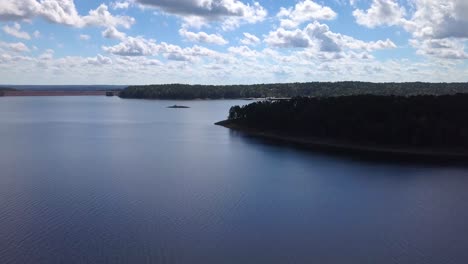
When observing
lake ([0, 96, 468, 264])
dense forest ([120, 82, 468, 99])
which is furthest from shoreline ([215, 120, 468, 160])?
dense forest ([120, 82, 468, 99])

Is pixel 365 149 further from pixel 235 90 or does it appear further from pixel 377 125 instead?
pixel 235 90

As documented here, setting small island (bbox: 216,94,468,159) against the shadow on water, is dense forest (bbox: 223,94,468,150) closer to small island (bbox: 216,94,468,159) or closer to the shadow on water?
small island (bbox: 216,94,468,159)

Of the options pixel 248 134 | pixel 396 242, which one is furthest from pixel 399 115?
pixel 396 242

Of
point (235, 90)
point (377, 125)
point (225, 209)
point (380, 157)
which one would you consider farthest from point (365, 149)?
point (235, 90)

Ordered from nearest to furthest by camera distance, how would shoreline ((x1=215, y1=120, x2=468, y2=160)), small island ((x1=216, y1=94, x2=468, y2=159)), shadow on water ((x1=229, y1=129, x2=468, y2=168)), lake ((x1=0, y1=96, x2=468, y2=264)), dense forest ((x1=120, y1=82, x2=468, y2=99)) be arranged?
lake ((x1=0, y1=96, x2=468, y2=264))
shadow on water ((x1=229, y1=129, x2=468, y2=168))
shoreline ((x1=215, y1=120, x2=468, y2=160))
small island ((x1=216, y1=94, x2=468, y2=159))
dense forest ((x1=120, y1=82, x2=468, y2=99))

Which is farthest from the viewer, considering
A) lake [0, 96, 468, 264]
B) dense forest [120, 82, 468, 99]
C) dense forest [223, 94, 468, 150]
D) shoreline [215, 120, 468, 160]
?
dense forest [120, 82, 468, 99]

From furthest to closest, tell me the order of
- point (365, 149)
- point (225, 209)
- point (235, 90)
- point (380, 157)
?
1. point (235, 90)
2. point (365, 149)
3. point (380, 157)
4. point (225, 209)

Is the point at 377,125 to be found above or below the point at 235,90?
below

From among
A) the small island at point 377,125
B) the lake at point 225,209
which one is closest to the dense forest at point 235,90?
the small island at point 377,125

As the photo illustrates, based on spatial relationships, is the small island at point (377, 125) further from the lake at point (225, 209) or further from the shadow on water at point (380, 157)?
the lake at point (225, 209)
